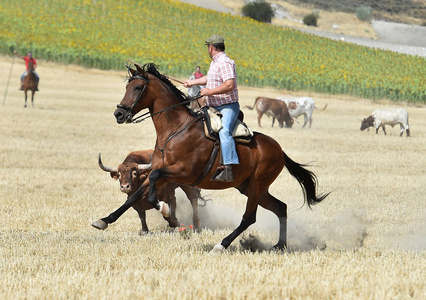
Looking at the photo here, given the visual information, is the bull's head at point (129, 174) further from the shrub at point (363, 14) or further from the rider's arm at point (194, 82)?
the shrub at point (363, 14)

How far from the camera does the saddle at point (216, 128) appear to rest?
832 cm

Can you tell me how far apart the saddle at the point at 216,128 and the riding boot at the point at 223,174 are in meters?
0.37

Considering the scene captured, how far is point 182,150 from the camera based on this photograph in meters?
8.25

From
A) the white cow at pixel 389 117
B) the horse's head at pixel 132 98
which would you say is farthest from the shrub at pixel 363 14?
the horse's head at pixel 132 98

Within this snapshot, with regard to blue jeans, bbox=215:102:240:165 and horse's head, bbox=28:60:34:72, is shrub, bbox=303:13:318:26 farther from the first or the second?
blue jeans, bbox=215:102:240:165

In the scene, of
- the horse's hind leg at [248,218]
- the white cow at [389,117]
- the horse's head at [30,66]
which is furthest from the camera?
the horse's head at [30,66]

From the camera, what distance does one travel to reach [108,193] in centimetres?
1402

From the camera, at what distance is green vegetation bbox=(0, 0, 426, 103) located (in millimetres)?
46781

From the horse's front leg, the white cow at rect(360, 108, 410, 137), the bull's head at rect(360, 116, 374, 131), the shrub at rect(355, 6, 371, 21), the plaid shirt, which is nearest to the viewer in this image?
the horse's front leg

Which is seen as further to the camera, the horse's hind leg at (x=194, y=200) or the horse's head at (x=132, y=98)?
the horse's hind leg at (x=194, y=200)

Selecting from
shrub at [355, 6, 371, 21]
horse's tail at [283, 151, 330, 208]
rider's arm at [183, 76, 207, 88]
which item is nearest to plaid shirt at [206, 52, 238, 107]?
rider's arm at [183, 76, 207, 88]

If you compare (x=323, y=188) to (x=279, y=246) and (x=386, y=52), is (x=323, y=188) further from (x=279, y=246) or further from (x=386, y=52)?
(x=386, y=52)

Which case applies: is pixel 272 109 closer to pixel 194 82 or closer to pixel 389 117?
pixel 389 117

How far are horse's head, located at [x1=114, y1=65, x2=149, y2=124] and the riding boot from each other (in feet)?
4.03
